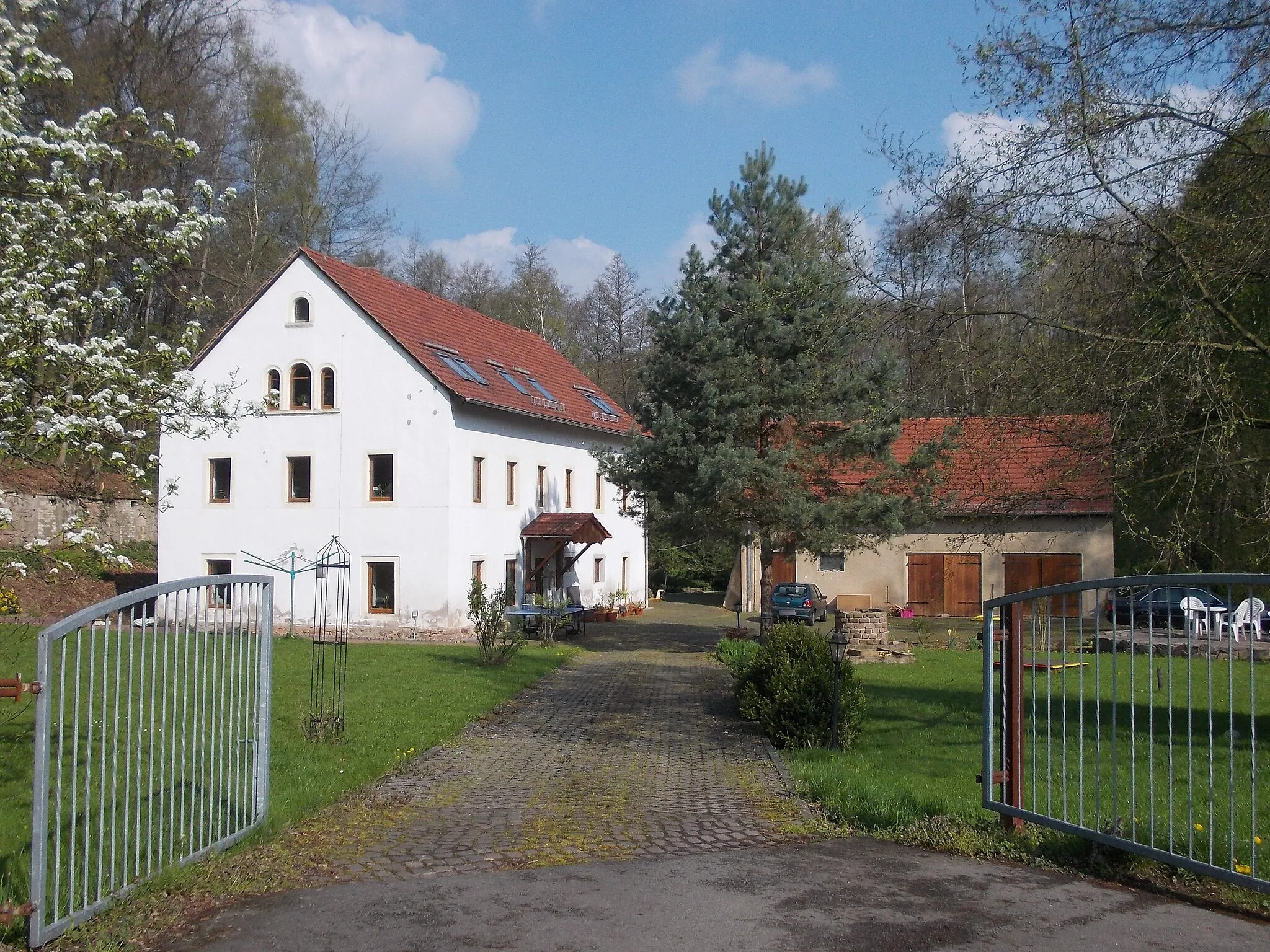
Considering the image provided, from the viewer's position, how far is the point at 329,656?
22078 mm

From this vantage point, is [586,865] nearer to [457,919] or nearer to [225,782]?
[457,919]

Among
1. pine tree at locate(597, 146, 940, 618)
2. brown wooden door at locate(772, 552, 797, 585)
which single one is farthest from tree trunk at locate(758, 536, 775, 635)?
brown wooden door at locate(772, 552, 797, 585)

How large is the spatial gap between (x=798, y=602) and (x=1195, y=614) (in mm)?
25858

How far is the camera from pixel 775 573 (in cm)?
3772

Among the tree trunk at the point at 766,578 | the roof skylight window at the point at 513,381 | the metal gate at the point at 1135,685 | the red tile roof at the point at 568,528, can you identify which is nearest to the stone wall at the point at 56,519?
the red tile roof at the point at 568,528

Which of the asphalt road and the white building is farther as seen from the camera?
the white building

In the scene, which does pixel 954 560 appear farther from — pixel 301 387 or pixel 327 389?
pixel 301 387

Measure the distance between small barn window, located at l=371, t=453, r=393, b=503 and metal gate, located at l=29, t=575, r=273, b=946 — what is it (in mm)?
19904

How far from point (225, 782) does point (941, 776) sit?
6.35m

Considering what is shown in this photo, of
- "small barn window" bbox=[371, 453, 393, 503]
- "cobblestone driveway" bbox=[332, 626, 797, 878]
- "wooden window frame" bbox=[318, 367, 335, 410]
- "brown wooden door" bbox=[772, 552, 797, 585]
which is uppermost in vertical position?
"wooden window frame" bbox=[318, 367, 335, 410]

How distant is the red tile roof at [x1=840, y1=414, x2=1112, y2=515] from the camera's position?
10172 mm

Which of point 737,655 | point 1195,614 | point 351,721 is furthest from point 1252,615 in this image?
point 737,655

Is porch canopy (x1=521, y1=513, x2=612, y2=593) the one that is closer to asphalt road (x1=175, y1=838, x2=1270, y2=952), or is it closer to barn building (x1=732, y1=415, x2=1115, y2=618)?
barn building (x1=732, y1=415, x2=1115, y2=618)

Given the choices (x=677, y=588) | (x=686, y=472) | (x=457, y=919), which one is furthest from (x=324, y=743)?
(x=677, y=588)
